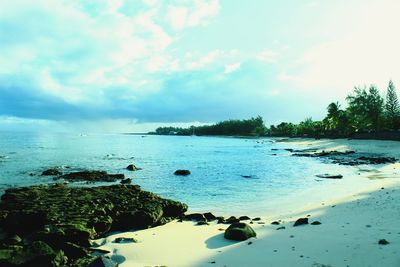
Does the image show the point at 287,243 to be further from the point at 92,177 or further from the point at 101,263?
the point at 92,177

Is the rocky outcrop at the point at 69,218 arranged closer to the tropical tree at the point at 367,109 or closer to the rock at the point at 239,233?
the rock at the point at 239,233

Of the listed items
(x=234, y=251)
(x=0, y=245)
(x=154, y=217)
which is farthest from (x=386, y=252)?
(x=0, y=245)

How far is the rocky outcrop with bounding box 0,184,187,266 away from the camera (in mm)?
10586

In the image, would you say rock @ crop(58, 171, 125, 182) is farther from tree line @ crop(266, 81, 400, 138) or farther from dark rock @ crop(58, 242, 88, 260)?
tree line @ crop(266, 81, 400, 138)

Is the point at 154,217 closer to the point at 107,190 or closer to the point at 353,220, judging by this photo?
the point at 107,190

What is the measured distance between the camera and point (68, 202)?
16797 mm

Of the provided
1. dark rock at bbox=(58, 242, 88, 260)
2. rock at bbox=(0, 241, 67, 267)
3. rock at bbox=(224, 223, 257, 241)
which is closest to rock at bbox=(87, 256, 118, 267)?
rock at bbox=(0, 241, 67, 267)

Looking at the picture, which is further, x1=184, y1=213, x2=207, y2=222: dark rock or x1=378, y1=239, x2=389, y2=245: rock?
x1=184, y1=213, x2=207, y2=222: dark rock

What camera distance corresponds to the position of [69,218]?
14.0 metres

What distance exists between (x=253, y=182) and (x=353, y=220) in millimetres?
18391

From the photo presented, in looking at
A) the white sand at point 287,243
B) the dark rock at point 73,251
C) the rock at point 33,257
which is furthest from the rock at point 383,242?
the rock at point 33,257

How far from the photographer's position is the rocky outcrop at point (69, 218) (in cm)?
1059

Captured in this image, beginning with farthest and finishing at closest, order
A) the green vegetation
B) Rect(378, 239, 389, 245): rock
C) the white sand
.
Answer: the green vegetation → Rect(378, 239, 389, 245): rock → the white sand

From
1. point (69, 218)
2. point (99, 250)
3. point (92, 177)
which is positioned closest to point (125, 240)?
point (99, 250)
